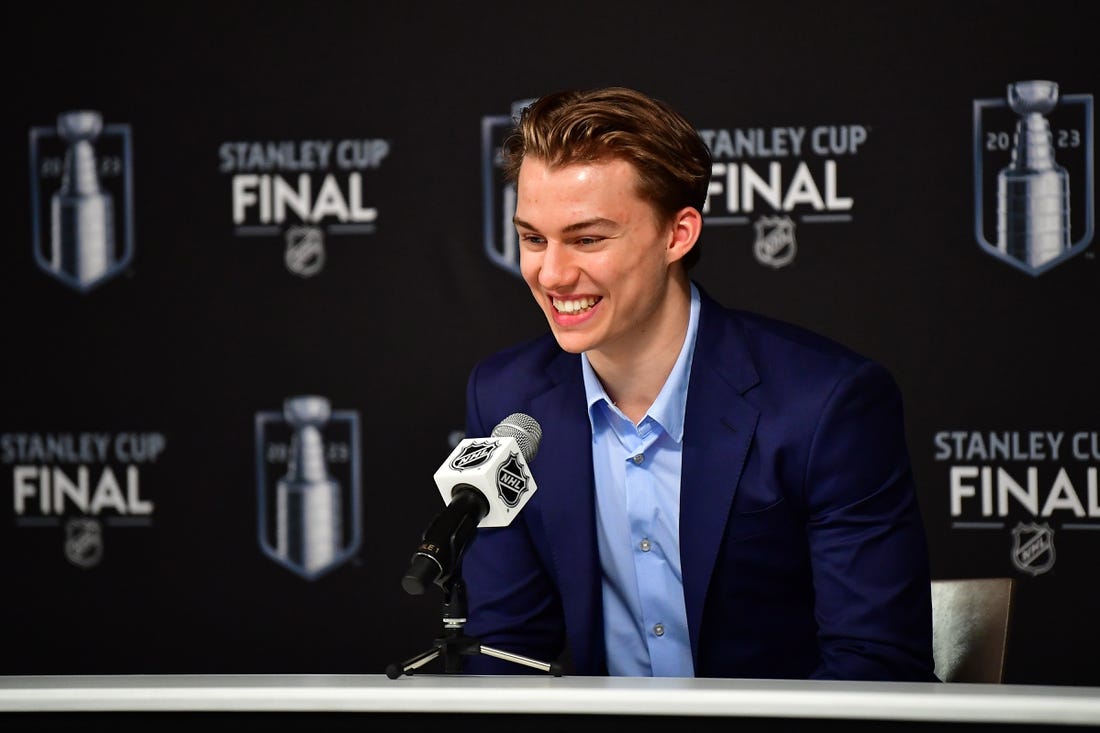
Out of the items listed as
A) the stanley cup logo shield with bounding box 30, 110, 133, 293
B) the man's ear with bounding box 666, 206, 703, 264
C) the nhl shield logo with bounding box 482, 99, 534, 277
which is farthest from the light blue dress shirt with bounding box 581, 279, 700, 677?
the stanley cup logo shield with bounding box 30, 110, 133, 293

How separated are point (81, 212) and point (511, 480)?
2.83 metres

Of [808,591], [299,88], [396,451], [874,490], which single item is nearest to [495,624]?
[808,591]

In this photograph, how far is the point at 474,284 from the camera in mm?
3754

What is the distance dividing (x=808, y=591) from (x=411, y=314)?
72.3 inches

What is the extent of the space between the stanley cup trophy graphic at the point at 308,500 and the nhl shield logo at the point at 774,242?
1.39 m

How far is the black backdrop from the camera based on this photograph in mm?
3498

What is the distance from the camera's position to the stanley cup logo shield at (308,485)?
3.82 meters

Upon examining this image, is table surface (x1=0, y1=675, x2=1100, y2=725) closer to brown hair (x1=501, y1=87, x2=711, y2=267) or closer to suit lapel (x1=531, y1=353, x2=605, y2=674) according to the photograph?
suit lapel (x1=531, y1=353, x2=605, y2=674)

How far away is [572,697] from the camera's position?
4.35 feet

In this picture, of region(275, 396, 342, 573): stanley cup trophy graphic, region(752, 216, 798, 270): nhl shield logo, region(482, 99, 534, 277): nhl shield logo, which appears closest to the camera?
region(752, 216, 798, 270): nhl shield logo

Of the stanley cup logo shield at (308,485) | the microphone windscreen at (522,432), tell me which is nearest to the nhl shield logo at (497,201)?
the stanley cup logo shield at (308,485)

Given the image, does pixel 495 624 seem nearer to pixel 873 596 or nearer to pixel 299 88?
pixel 873 596

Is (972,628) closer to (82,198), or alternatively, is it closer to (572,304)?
(572,304)

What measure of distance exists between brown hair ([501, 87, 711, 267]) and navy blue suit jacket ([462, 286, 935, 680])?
288mm
